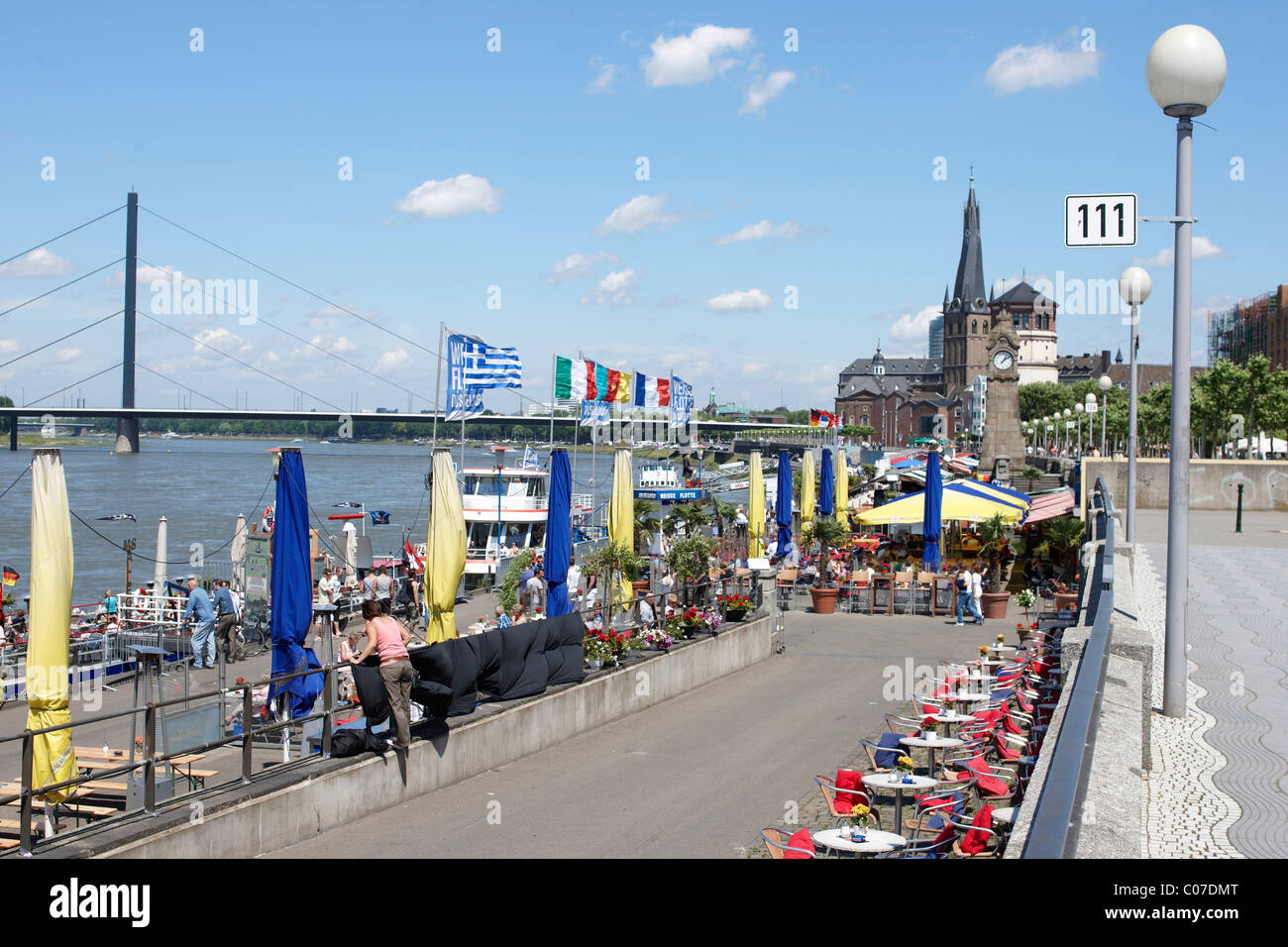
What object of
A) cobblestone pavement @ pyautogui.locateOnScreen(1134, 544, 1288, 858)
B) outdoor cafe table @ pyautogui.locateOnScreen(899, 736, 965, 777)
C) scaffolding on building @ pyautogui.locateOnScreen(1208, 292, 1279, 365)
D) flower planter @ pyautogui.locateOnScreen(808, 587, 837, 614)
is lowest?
flower planter @ pyautogui.locateOnScreen(808, 587, 837, 614)

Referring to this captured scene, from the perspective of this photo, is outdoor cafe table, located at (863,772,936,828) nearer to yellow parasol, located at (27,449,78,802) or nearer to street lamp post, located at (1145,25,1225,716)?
street lamp post, located at (1145,25,1225,716)

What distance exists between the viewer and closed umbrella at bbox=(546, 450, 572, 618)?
14.9 meters

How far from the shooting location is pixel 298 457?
11.7 m

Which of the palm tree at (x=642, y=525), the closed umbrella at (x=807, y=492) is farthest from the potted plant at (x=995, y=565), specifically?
the palm tree at (x=642, y=525)

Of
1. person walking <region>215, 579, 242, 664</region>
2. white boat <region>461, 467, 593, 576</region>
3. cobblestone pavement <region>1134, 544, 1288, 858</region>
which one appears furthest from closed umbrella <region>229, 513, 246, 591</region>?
cobblestone pavement <region>1134, 544, 1288, 858</region>

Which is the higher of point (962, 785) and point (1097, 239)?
point (1097, 239)

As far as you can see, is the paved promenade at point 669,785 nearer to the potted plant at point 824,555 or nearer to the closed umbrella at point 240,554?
the potted plant at point 824,555

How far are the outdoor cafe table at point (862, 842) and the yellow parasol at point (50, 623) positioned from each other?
18.1ft

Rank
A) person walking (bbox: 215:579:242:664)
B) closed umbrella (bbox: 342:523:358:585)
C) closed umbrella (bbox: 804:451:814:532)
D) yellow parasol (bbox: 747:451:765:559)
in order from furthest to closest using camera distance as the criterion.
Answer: closed umbrella (bbox: 804:451:814:532), closed umbrella (bbox: 342:523:358:585), yellow parasol (bbox: 747:451:765:559), person walking (bbox: 215:579:242:664)

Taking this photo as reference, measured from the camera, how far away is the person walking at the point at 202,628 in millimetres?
17141

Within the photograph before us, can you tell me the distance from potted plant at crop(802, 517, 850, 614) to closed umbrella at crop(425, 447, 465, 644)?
1227cm
